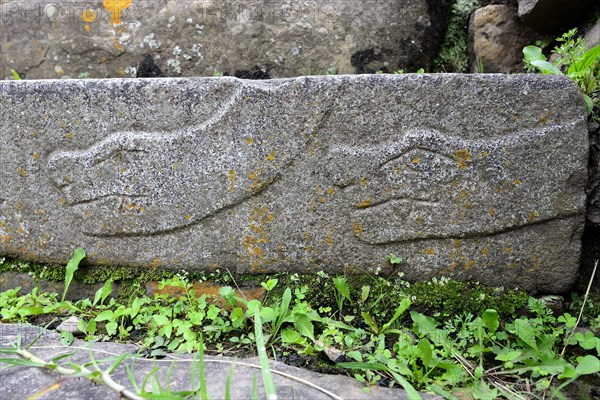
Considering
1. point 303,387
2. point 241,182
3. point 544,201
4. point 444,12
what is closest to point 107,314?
point 241,182

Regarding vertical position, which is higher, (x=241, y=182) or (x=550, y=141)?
(x=550, y=141)

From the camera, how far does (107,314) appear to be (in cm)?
191

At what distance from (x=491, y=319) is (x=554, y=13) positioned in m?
1.40

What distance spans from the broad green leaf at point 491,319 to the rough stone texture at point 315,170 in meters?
0.19

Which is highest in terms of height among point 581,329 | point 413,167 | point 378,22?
point 378,22

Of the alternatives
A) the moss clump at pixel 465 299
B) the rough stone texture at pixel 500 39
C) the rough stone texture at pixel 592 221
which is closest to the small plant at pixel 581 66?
the rough stone texture at pixel 592 221

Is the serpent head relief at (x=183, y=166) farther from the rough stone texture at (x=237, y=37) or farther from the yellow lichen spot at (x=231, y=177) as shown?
the rough stone texture at (x=237, y=37)

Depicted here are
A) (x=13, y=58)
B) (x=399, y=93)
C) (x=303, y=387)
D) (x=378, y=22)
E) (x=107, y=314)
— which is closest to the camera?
(x=303, y=387)

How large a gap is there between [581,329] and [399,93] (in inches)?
41.8

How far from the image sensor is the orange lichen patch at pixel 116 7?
251 centimetres

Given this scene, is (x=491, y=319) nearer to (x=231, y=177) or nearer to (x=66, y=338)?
(x=231, y=177)

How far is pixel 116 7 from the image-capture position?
2518 mm

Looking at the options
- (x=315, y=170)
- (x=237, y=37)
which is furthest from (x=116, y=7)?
(x=315, y=170)

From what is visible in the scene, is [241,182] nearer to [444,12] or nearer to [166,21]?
[166,21]
